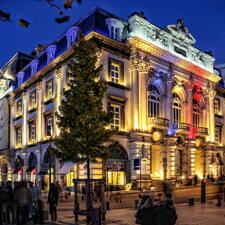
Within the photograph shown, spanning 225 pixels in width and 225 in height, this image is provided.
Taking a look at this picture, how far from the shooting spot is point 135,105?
38.5 metres

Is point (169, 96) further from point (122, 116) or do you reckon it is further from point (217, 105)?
point (217, 105)

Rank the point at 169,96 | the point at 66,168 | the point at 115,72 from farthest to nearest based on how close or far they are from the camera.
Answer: the point at 169,96
the point at 115,72
the point at 66,168

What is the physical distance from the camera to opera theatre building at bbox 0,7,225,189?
1487 inches

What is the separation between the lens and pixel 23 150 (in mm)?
48844

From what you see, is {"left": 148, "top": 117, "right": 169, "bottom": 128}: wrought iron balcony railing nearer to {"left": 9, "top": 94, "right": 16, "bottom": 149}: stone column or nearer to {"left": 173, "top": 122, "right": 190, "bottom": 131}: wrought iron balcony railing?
{"left": 173, "top": 122, "right": 190, "bottom": 131}: wrought iron balcony railing

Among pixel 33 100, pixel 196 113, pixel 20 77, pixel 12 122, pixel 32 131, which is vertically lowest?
pixel 32 131

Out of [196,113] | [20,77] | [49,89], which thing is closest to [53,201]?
[49,89]

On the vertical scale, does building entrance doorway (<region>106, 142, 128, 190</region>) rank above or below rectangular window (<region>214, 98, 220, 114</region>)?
below

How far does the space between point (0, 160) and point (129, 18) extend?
3023 centimetres

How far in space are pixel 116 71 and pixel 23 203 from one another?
83.5 ft

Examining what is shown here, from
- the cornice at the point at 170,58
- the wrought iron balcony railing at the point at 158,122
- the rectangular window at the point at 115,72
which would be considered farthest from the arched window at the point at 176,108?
the rectangular window at the point at 115,72

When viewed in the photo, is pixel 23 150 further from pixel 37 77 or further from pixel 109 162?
pixel 109 162

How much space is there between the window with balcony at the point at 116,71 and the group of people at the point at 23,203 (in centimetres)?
2197

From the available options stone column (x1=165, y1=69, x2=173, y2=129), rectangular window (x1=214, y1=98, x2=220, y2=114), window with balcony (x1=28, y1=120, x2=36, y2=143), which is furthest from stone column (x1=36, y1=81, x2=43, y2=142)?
rectangular window (x1=214, y1=98, x2=220, y2=114)
